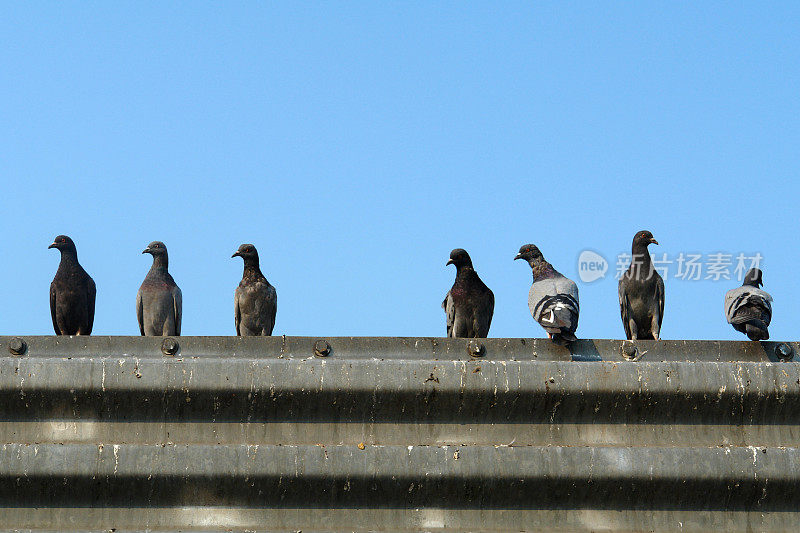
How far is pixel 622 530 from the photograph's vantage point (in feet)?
18.2

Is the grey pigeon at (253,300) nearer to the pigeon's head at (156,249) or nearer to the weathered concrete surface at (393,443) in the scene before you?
the pigeon's head at (156,249)

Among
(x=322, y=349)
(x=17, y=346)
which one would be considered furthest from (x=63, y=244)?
(x=322, y=349)

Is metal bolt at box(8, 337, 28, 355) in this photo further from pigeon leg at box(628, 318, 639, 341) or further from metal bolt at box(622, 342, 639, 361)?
pigeon leg at box(628, 318, 639, 341)

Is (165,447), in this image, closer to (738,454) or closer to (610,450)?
(610,450)

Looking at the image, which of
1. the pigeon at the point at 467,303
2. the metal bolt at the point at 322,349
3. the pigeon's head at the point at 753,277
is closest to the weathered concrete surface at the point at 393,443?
the metal bolt at the point at 322,349

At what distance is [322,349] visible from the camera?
6285 millimetres

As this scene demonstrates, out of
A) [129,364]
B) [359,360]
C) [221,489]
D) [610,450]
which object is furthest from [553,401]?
[129,364]

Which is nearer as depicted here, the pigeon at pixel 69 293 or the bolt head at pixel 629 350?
the bolt head at pixel 629 350

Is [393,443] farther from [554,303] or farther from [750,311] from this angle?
[750,311]

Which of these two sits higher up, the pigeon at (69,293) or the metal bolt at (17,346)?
the pigeon at (69,293)

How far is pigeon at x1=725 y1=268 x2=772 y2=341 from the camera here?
7277 mm

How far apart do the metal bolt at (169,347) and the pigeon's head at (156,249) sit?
4.22 meters

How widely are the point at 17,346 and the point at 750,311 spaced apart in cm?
554

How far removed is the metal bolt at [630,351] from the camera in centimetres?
646
